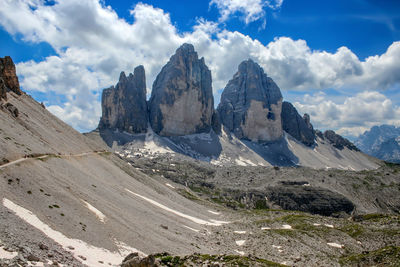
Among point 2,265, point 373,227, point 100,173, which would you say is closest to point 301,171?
point 373,227

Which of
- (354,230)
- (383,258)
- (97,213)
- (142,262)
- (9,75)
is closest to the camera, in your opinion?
(142,262)

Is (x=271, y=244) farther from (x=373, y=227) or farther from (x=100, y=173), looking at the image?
(x=100, y=173)

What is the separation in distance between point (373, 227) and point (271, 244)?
1038 inches

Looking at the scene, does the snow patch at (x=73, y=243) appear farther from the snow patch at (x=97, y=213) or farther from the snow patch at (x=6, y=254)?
the snow patch at (x=97, y=213)

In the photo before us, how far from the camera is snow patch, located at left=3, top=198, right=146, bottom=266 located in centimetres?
2481

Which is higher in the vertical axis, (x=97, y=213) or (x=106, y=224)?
(x=97, y=213)

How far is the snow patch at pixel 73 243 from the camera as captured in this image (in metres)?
24.8

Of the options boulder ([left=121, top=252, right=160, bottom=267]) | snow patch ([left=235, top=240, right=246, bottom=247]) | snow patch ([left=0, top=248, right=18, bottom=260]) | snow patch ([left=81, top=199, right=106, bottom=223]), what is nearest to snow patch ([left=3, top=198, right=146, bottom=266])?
snow patch ([left=0, top=248, right=18, bottom=260])

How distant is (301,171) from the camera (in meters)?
134

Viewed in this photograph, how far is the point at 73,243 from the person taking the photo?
26234 mm

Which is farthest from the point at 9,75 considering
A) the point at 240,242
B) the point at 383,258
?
the point at 383,258

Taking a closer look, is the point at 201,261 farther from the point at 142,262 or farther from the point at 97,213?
the point at 97,213

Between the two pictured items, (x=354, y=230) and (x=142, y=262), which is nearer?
(x=142, y=262)

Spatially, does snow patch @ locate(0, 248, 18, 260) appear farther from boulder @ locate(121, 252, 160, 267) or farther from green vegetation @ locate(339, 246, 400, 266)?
green vegetation @ locate(339, 246, 400, 266)
